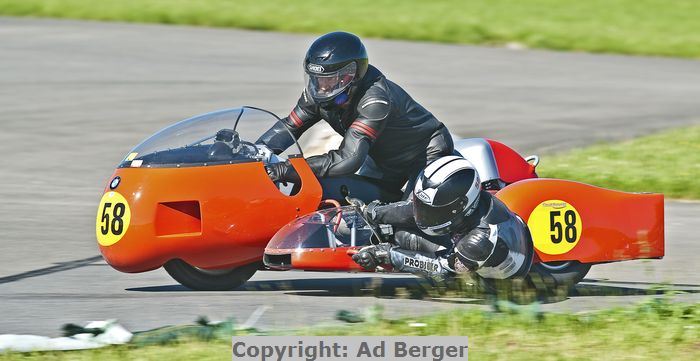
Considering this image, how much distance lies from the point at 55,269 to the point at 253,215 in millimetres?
1866

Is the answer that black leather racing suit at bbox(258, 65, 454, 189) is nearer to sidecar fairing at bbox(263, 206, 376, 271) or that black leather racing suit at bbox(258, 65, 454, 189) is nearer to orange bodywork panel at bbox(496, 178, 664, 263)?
sidecar fairing at bbox(263, 206, 376, 271)

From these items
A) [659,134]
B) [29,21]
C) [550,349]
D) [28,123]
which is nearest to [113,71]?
[28,123]

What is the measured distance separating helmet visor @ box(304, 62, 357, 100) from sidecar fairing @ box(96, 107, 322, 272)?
50cm

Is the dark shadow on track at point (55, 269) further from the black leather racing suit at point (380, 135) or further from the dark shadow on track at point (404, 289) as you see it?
the black leather racing suit at point (380, 135)

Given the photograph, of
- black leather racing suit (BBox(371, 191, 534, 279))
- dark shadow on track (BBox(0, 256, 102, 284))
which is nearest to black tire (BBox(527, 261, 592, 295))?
black leather racing suit (BBox(371, 191, 534, 279))

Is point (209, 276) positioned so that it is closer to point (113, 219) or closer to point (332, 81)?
point (113, 219)

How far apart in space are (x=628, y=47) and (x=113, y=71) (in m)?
10.6

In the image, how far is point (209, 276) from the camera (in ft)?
29.3

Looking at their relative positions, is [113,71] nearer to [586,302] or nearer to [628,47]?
[628,47]

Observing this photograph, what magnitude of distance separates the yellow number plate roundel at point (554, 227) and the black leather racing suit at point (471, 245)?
1.05 feet

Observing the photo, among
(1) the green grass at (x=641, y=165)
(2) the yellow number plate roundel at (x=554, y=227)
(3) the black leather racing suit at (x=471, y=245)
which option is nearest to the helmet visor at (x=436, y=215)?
(3) the black leather racing suit at (x=471, y=245)

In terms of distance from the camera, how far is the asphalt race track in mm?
8555

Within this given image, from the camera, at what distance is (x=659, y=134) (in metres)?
17.8

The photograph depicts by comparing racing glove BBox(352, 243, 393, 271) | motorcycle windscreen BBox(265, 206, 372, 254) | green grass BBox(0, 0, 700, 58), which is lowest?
racing glove BBox(352, 243, 393, 271)
